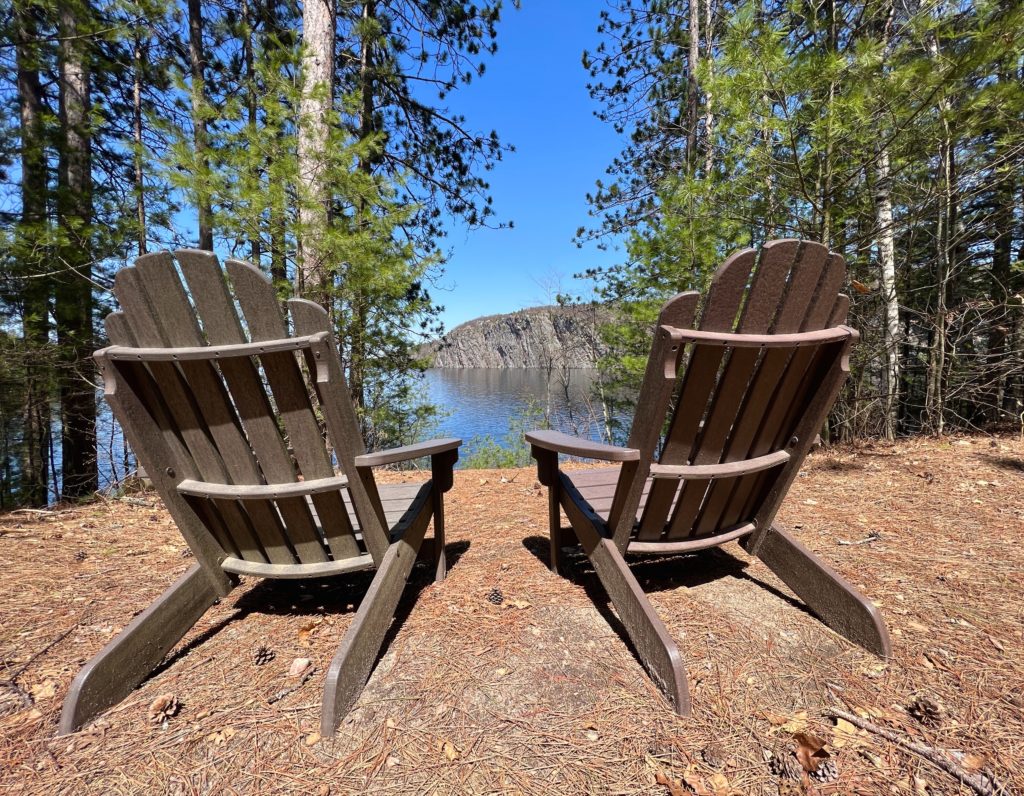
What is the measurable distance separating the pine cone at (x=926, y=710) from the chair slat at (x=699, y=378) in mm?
884

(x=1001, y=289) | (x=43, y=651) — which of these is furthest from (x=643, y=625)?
(x=1001, y=289)

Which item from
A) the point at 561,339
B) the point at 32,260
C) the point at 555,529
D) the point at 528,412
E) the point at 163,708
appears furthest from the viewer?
the point at 561,339

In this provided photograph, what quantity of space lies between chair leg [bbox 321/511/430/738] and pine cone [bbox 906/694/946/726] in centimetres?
178

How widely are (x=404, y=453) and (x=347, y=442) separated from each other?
22 centimetres

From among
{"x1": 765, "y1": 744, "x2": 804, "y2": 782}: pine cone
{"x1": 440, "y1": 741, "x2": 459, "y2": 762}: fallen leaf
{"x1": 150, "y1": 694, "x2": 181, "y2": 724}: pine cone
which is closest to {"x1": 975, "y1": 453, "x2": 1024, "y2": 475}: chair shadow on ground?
{"x1": 765, "y1": 744, "x2": 804, "y2": 782}: pine cone

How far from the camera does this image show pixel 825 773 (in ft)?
3.59

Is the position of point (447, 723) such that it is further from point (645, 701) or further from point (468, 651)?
point (645, 701)

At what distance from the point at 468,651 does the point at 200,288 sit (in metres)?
1.64

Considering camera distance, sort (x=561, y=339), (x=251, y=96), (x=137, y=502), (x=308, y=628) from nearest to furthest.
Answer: (x=308, y=628), (x=137, y=502), (x=251, y=96), (x=561, y=339)

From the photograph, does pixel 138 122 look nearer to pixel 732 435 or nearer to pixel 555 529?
pixel 555 529

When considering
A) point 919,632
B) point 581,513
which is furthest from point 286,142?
point 919,632

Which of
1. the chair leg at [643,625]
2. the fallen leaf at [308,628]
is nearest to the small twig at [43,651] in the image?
the fallen leaf at [308,628]

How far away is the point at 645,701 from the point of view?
1.37 metres

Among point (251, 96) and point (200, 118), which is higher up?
point (251, 96)
